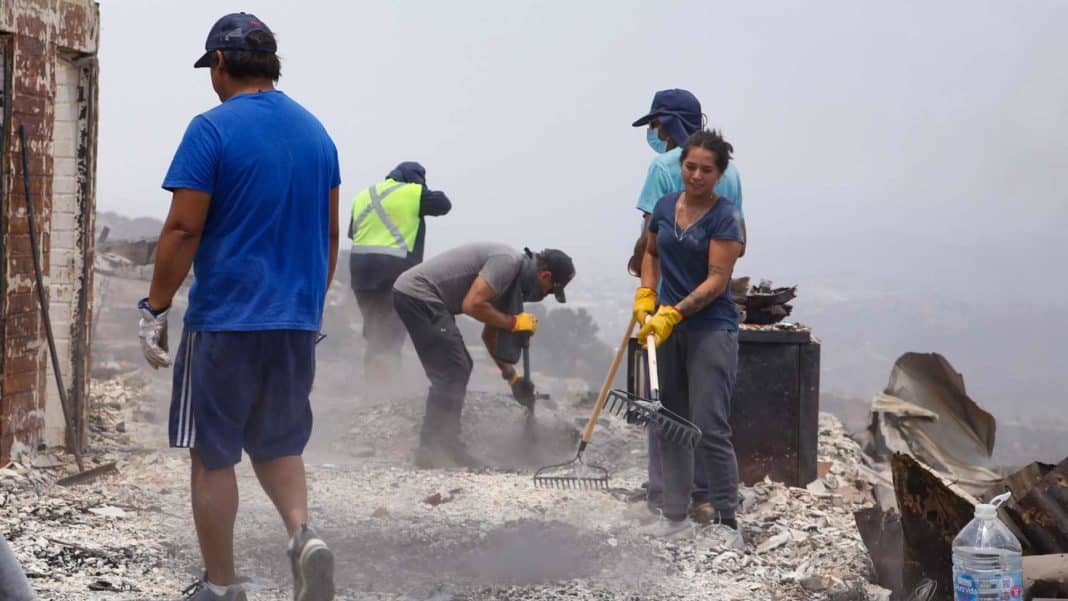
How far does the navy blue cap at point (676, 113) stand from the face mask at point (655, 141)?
0.09 metres

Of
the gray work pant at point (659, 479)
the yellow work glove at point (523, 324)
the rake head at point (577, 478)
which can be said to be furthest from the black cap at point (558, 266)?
the gray work pant at point (659, 479)

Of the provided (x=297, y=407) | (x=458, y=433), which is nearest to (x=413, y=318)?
(x=458, y=433)

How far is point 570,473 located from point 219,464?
11.6 ft

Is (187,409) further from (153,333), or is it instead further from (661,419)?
(661,419)

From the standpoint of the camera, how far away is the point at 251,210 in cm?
401

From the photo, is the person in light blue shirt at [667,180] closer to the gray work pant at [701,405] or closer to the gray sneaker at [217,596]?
the gray work pant at [701,405]

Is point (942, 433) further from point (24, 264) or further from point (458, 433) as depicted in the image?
point (24, 264)

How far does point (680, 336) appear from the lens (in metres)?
5.89

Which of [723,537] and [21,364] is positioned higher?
[21,364]

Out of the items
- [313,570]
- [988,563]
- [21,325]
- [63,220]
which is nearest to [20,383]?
[21,325]

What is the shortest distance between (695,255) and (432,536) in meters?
1.80

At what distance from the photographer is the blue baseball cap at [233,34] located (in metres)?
4.11

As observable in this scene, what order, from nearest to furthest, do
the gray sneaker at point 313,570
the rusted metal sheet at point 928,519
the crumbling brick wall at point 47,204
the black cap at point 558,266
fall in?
1. the gray sneaker at point 313,570
2. the rusted metal sheet at point 928,519
3. the crumbling brick wall at point 47,204
4. the black cap at point 558,266

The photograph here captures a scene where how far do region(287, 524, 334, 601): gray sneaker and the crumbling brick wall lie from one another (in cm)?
299
